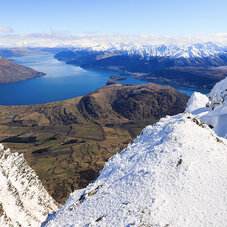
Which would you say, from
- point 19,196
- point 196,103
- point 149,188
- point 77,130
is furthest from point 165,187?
point 77,130

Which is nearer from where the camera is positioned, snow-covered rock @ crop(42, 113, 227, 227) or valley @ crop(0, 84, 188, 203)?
snow-covered rock @ crop(42, 113, 227, 227)

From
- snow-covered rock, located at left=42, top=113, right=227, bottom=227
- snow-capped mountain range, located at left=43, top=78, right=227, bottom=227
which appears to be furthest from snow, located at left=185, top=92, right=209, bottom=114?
snow-covered rock, located at left=42, top=113, right=227, bottom=227

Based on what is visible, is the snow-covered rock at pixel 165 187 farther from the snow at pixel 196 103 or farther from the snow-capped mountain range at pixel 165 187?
the snow at pixel 196 103

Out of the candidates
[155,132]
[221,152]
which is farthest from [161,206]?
[155,132]

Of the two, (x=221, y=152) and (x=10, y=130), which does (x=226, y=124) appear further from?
(x=10, y=130)

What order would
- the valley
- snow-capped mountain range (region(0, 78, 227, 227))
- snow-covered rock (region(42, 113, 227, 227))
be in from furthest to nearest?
the valley → snow-capped mountain range (region(0, 78, 227, 227)) → snow-covered rock (region(42, 113, 227, 227))

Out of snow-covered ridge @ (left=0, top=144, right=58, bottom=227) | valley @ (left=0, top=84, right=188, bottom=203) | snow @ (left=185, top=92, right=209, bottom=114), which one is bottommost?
valley @ (left=0, top=84, right=188, bottom=203)

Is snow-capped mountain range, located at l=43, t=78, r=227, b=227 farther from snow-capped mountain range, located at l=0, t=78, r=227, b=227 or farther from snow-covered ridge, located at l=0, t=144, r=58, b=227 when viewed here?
snow-covered ridge, located at l=0, t=144, r=58, b=227

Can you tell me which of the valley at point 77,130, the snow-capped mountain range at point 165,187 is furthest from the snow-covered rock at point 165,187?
the valley at point 77,130
